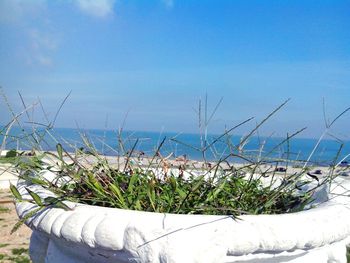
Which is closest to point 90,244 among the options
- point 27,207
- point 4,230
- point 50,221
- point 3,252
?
point 50,221

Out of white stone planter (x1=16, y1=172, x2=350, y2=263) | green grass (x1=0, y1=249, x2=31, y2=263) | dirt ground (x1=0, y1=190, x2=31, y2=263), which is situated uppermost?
white stone planter (x1=16, y1=172, x2=350, y2=263)

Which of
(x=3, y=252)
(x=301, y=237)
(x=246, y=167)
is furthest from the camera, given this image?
(x=3, y=252)

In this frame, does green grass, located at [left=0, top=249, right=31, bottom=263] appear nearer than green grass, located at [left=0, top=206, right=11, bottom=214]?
Yes

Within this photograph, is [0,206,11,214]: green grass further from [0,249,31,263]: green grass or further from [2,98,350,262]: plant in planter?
[2,98,350,262]: plant in planter

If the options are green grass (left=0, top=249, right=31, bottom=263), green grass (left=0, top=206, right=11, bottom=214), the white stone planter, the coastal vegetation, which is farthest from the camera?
green grass (left=0, top=206, right=11, bottom=214)

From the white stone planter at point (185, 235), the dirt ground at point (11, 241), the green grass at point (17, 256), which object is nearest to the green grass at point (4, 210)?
the dirt ground at point (11, 241)

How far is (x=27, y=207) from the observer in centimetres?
174

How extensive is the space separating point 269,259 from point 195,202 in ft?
1.28

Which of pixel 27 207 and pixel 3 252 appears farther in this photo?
pixel 3 252

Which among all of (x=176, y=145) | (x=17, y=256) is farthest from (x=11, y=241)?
(x=176, y=145)

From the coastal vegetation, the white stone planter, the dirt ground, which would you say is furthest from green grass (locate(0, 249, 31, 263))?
the white stone planter

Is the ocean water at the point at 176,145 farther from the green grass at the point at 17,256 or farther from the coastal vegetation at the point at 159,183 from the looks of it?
the green grass at the point at 17,256

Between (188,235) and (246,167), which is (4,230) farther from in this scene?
(188,235)

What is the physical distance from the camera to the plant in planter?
1.35 m
